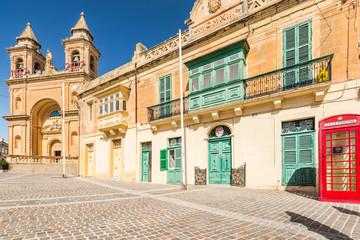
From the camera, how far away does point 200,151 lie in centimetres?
1266

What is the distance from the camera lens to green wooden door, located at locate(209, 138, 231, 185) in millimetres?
11547

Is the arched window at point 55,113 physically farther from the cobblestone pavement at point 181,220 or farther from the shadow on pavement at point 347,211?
A: the shadow on pavement at point 347,211

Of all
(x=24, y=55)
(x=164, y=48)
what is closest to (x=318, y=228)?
(x=164, y=48)

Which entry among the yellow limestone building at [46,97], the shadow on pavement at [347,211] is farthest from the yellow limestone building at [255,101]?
the yellow limestone building at [46,97]

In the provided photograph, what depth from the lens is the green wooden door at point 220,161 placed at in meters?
11.5

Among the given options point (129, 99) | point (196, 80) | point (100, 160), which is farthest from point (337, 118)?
point (100, 160)

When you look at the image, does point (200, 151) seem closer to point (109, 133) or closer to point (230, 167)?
point (230, 167)

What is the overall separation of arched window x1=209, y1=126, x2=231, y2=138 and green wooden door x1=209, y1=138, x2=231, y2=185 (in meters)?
0.29

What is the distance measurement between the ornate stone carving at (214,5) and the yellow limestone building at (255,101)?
3.0 inches

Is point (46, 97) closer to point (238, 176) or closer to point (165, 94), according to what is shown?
point (165, 94)

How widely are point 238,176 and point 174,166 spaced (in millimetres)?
4630

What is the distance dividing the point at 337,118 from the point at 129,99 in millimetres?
13822

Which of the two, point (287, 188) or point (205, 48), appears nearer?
point (287, 188)

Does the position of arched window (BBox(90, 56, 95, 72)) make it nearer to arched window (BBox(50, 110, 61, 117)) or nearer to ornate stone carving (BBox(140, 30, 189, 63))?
arched window (BBox(50, 110, 61, 117))
